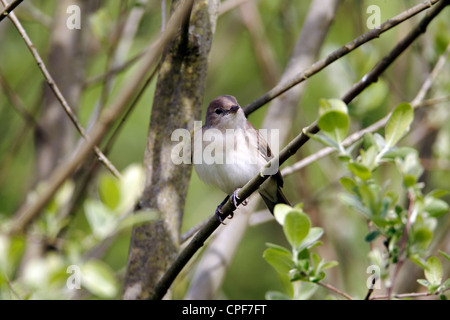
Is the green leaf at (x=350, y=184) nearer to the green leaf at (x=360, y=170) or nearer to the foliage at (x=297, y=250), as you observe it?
the green leaf at (x=360, y=170)

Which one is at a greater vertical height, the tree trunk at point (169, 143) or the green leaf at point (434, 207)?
the tree trunk at point (169, 143)

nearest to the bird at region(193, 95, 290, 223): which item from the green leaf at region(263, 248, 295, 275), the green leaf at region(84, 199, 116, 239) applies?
the green leaf at region(263, 248, 295, 275)

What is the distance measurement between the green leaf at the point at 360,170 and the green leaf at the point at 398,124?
17 cm

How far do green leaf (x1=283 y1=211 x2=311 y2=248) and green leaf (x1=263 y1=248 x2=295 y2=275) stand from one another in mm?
64

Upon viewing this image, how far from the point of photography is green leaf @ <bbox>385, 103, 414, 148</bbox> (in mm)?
1754

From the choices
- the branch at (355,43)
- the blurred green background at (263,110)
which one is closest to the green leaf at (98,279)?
the branch at (355,43)

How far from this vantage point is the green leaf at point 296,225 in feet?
6.01

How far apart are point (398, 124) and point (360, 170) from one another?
0.76ft

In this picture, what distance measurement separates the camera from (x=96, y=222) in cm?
148

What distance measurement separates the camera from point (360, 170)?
1.68 metres

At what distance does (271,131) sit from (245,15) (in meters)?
1.45

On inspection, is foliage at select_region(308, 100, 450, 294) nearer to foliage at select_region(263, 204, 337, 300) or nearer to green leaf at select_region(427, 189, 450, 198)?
green leaf at select_region(427, 189, 450, 198)
